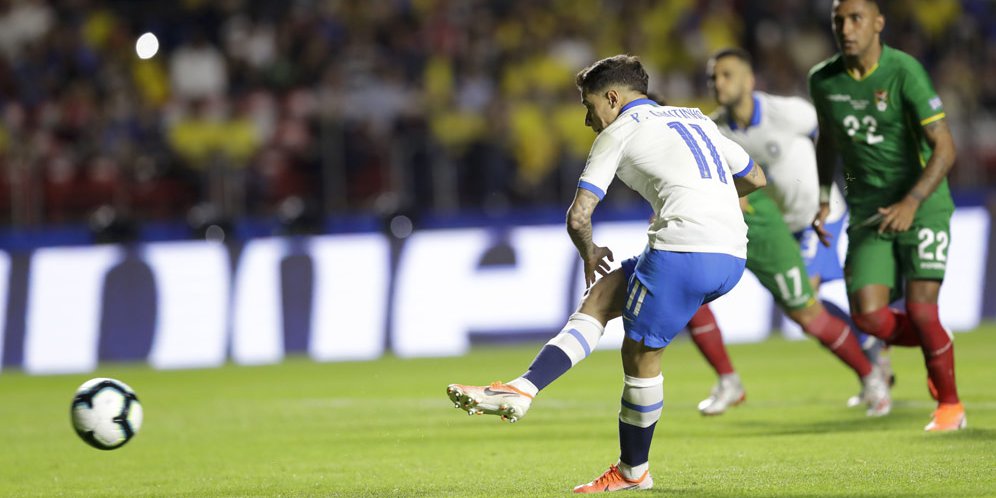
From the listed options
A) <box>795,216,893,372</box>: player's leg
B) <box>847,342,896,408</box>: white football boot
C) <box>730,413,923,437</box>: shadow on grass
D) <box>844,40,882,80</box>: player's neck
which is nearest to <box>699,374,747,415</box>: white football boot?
<box>730,413,923,437</box>: shadow on grass

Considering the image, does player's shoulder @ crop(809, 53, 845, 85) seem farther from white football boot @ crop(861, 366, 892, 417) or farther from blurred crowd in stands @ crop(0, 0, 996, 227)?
blurred crowd in stands @ crop(0, 0, 996, 227)

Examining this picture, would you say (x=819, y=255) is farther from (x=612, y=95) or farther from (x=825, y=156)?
(x=612, y=95)

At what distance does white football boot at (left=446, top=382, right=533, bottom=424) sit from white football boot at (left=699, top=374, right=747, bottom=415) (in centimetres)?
383

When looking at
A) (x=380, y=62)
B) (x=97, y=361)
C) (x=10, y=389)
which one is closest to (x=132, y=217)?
(x=97, y=361)

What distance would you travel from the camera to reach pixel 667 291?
623 centimetres

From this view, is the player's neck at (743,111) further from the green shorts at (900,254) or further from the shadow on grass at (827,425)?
the shadow on grass at (827,425)

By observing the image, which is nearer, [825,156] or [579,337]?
[579,337]

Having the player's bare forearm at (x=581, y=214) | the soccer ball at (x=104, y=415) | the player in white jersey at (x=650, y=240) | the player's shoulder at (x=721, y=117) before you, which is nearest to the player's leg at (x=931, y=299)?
the player's shoulder at (x=721, y=117)

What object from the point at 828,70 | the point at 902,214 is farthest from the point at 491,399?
the point at 828,70

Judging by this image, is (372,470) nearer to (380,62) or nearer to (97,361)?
(97,361)

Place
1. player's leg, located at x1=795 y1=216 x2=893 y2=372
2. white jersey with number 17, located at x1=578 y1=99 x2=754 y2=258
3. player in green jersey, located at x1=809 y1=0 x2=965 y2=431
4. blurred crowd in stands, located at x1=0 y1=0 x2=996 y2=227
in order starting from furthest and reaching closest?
blurred crowd in stands, located at x1=0 y1=0 x2=996 y2=227, player's leg, located at x1=795 y1=216 x2=893 y2=372, player in green jersey, located at x1=809 y1=0 x2=965 y2=431, white jersey with number 17, located at x1=578 y1=99 x2=754 y2=258

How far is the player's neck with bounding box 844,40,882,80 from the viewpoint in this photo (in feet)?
26.8

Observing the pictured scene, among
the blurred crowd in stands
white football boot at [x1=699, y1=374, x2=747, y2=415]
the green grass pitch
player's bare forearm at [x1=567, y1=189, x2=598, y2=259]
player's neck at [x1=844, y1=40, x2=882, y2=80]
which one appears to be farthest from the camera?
the blurred crowd in stands

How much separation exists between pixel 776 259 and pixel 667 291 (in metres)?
3.25
